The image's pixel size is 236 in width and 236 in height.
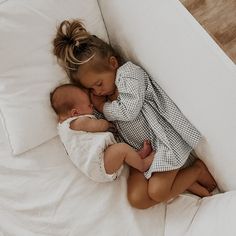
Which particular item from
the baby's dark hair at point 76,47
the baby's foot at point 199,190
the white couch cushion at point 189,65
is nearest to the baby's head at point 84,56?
the baby's dark hair at point 76,47

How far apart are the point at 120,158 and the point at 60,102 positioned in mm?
272

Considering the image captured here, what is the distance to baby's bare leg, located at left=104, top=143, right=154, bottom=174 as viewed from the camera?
4.29 ft

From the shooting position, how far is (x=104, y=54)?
54.7 inches

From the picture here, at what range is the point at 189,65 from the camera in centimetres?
117

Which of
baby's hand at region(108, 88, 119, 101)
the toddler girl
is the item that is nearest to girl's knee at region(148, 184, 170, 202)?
the toddler girl

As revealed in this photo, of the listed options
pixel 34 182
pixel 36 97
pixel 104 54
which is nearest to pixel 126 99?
pixel 104 54

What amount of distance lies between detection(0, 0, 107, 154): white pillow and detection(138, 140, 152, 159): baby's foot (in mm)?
305

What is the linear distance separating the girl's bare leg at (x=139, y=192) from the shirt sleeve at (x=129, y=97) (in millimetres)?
203

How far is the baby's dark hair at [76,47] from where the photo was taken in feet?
4.47

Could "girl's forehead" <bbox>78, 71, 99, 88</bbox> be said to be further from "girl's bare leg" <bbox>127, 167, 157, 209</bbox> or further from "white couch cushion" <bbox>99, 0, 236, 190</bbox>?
"girl's bare leg" <bbox>127, 167, 157, 209</bbox>

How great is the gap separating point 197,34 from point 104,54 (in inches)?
15.4

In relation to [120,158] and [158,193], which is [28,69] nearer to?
[120,158]

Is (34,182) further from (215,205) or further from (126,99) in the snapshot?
(215,205)

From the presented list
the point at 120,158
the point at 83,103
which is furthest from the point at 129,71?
the point at 120,158
